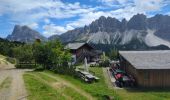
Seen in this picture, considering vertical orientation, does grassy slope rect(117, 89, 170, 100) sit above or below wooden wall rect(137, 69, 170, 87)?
below

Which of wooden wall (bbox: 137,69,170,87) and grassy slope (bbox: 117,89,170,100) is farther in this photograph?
Answer: wooden wall (bbox: 137,69,170,87)

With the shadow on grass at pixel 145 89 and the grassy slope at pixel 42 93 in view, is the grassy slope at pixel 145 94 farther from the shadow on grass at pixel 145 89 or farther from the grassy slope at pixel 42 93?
the grassy slope at pixel 42 93

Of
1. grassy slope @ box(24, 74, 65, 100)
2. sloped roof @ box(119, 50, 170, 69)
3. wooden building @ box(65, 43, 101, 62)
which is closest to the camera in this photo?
grassy slope @ box(24, 74, 65, 100)

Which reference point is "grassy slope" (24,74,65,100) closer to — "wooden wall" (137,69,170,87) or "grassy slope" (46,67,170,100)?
"grassy slope" (46,67,170,100)

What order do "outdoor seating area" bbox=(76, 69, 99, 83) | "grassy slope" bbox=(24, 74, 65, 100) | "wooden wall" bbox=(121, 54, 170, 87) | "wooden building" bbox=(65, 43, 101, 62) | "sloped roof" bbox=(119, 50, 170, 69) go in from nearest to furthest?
"grassy slope" bbox=(24, 74, 65, 100) < "sloped roof" bbox=(119, 50, 170, 69) < "wooden wall" bbox=(121, 54, 170, 87) < "outdoor seating area" bbox=(76, 69, 99, 83) < "wooden building" bbox=(65, 43, 101, 62)

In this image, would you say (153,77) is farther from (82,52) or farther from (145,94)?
(82,52)

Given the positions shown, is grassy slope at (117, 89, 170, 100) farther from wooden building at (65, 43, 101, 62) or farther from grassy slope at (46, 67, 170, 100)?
wooden building at (65, 43, 101, 62)

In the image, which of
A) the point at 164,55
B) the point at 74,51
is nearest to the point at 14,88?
the point at 164,55

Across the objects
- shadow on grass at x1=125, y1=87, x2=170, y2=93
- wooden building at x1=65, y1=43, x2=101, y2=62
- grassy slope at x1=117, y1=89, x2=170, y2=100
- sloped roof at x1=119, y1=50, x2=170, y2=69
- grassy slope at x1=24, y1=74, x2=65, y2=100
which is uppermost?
wooden building at x1=65, y1=43, x2=101, y2=62

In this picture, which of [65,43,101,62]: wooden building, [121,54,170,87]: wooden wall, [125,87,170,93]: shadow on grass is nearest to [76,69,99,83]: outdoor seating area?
[125,87,170,93]: shadow on grass

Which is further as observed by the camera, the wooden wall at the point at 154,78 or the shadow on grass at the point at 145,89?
the wooden wall at the point at 154,78

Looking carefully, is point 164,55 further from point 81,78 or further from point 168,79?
point 81,78

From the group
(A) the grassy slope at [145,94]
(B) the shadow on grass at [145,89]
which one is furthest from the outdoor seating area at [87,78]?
(A) the grassy slope at [145,94]

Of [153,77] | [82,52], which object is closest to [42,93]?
[153,77]
